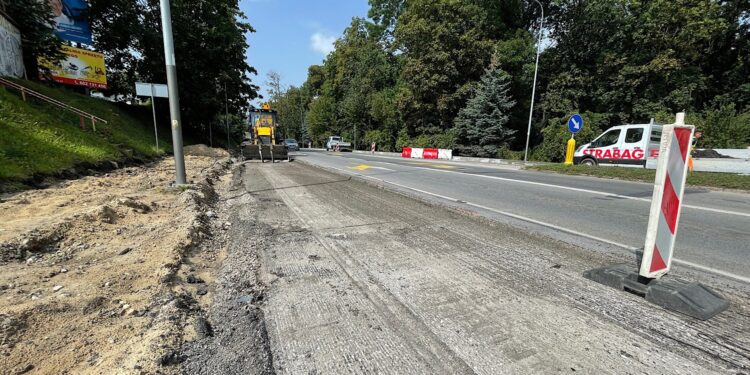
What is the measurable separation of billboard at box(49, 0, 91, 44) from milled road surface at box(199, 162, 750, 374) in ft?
86.9

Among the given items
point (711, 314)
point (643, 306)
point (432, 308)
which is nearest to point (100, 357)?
point (432, 308)

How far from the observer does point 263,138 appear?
68.1 ft

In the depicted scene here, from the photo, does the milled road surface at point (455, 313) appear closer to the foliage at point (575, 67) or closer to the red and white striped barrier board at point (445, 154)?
the foliage at point (575, 67)

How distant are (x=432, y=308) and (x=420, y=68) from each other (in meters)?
30.5

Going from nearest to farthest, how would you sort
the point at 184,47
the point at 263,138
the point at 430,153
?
the point at 263,138 < the point at 184,47 < the point at 430,153

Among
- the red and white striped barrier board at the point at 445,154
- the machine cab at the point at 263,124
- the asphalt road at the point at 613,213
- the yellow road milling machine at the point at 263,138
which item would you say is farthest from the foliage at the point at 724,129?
the machine cab at the point at 263,124

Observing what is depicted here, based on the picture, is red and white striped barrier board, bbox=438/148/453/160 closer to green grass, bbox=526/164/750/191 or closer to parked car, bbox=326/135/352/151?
green grass, bbox=526/164/750/191

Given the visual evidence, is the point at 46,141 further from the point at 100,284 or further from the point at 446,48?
the point at 446,48

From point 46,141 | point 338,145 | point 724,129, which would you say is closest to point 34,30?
point 46,141

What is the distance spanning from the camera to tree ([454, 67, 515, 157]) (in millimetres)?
25781

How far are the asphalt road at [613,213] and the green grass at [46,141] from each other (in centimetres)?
916

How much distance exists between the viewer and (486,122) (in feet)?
85.0

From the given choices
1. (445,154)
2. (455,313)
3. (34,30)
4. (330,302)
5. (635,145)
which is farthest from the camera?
(445,154)

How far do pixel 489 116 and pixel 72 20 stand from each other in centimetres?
3010
